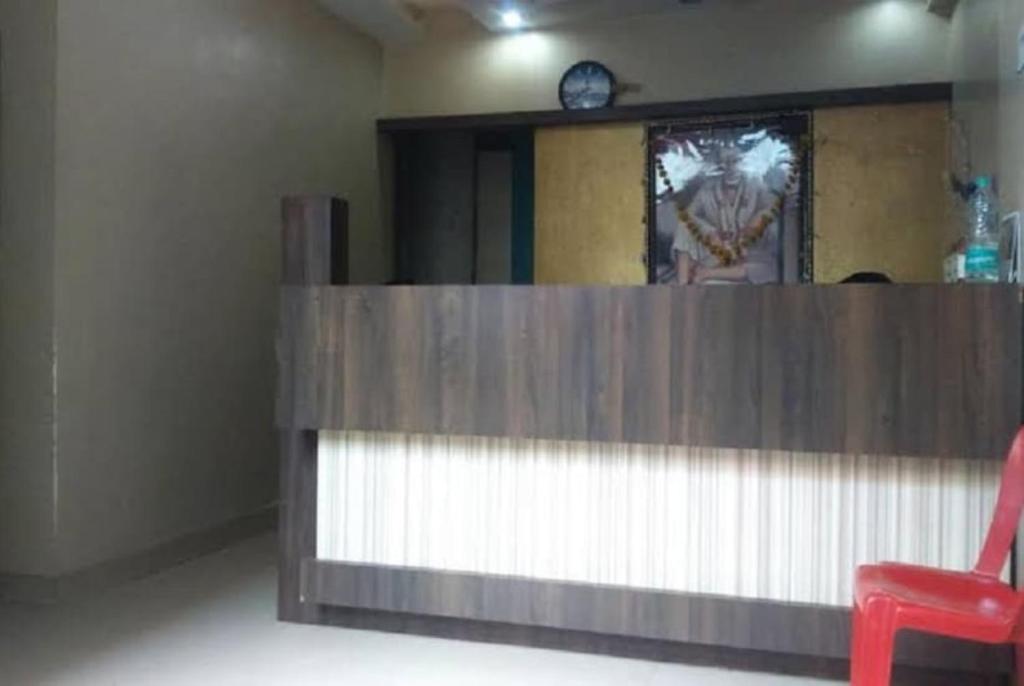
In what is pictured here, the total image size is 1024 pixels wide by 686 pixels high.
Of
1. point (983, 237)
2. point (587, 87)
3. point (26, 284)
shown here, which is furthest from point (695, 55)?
point (26, 284)

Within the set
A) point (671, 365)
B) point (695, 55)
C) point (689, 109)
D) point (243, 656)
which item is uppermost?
point (695, 55)

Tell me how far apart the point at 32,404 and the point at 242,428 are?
1344 millimetres

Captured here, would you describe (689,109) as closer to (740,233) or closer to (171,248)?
(740,233)

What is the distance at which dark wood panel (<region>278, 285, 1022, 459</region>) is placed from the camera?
269 cm

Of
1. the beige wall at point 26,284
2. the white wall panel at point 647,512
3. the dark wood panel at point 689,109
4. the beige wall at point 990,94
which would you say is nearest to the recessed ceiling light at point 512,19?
the dark wood panel at point 689,109

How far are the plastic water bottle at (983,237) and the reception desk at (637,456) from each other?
0.45 m

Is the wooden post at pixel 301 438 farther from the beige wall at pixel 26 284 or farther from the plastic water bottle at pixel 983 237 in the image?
the plastic water bottle at pixel 983 237

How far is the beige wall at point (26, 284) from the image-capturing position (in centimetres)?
361

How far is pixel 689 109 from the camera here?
5.79 meters

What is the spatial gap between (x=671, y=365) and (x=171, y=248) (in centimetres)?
259

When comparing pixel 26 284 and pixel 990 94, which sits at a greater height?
pixel 990 94

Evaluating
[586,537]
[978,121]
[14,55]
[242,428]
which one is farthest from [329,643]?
[978,121]

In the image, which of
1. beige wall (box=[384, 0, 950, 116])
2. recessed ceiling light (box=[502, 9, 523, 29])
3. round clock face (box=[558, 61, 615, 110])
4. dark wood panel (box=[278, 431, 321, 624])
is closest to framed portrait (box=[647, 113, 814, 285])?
beige wall (box=[384, 0, 950, 116])

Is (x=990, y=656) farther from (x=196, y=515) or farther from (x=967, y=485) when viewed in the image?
(x=196, y=515)
